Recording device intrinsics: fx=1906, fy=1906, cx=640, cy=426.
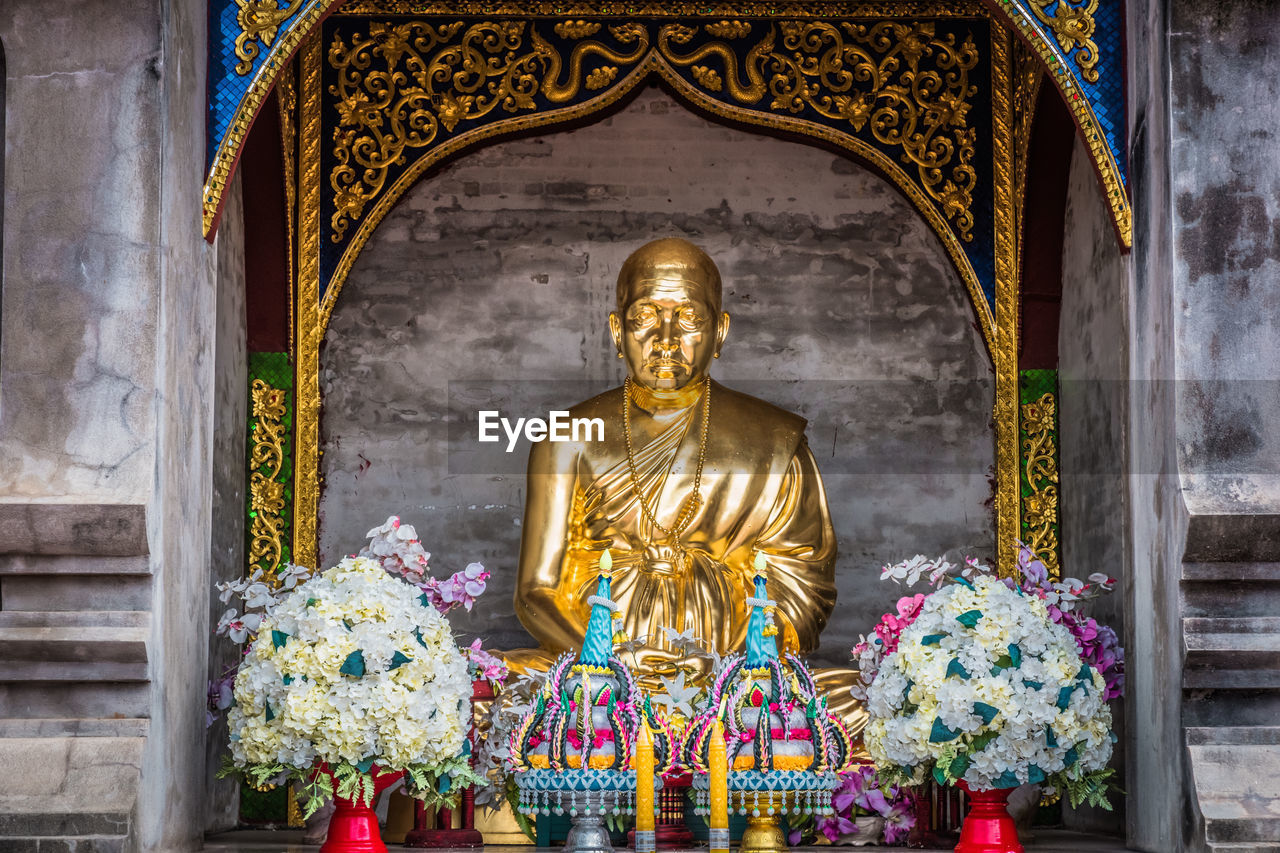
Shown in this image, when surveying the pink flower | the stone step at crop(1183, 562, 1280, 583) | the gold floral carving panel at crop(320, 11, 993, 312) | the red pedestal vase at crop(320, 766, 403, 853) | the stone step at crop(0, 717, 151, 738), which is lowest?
the red pedestal vase at crop(320, 766, 403, 853)

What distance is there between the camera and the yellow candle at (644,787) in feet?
15.0

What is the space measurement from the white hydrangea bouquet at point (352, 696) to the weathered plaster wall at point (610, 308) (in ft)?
8.04

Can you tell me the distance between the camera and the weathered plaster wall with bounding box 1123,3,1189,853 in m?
5.49

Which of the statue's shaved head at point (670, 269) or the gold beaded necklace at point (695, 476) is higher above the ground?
the statue's shaved head at point (670, 269)

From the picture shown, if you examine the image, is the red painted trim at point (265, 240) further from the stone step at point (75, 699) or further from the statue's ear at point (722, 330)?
the stone step at point (75, 699)

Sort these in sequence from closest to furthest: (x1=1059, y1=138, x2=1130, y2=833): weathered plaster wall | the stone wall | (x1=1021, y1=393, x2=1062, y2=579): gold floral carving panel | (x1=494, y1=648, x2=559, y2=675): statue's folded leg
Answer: the stone wall, (x1=494, y1=648, x2=559, y2=675): statue's folded leg, (x1=1059, y1=138, x2=1130, y2=833): weathered plaster wall, (x1=1021, y1=393, x2=1062, y2=579): gold floral carving panel

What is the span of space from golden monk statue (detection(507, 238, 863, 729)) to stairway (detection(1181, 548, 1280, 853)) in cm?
195

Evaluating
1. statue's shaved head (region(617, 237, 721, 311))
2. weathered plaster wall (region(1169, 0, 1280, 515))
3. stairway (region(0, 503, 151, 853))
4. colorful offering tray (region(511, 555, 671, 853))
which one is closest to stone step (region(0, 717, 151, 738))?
stairway (region(0, 503, 151, 853))

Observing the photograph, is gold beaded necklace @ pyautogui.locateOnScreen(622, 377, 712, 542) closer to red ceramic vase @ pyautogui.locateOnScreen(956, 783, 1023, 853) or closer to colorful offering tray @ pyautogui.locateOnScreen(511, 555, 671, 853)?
colorful offering tray @ pyautogui.locateOnScreen(511, 555, 671, 853)

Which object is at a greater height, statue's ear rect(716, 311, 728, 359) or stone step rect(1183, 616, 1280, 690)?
statue's ear rect(716, 311, 728, 359)

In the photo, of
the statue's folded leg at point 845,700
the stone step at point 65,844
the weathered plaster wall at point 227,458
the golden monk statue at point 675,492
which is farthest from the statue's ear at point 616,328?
the stone step at point 65,844

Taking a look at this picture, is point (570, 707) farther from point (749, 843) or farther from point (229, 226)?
point (229, 226)

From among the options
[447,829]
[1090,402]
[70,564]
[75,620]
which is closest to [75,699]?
[75,620]

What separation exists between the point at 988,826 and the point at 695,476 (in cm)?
251
